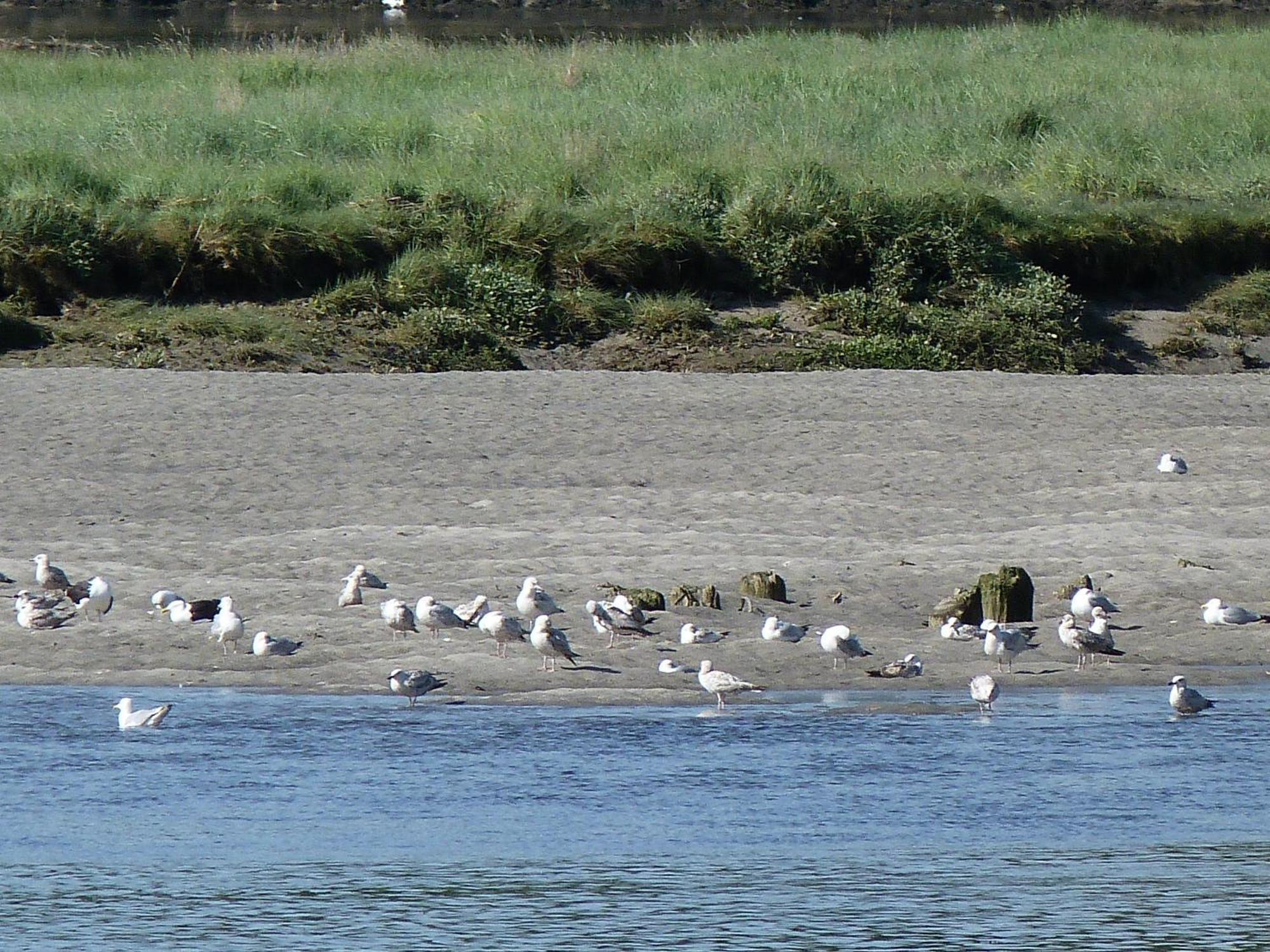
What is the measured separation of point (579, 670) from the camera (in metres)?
8.68

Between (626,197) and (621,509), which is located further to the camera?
(626,197)

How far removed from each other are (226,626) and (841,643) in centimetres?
241

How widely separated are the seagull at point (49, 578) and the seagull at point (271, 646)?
0.95m

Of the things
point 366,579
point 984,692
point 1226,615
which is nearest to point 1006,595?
point 1226,615

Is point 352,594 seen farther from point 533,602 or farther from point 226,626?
point 533,602

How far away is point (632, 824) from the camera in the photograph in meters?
6.90

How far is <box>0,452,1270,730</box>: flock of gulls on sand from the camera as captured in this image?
8.37 m

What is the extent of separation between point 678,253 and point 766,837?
9.14 m

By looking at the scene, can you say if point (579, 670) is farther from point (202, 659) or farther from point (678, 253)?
point (678, 253)

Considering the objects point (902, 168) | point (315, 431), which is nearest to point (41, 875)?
point (315, 431)

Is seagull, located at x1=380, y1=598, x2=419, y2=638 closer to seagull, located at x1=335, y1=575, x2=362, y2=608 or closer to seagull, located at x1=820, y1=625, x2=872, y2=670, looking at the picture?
seagull, located at x1=335, y1=575, x2=362, y2=608

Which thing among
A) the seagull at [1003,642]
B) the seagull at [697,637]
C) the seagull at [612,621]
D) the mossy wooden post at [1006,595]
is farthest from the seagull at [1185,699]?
the seagull at [612,621]

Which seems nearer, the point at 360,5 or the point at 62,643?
the point at 62,643

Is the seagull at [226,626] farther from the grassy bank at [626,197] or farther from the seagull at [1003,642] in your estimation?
the grassy bank at [626,197]
